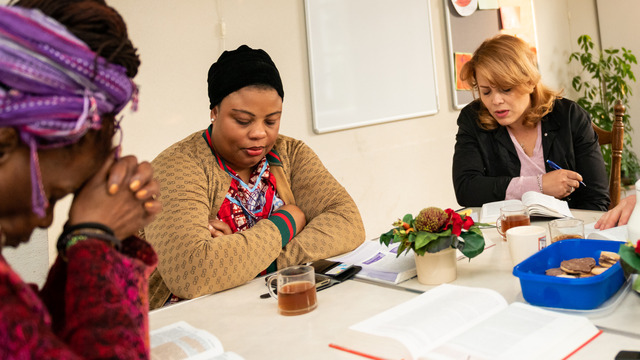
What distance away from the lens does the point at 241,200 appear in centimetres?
172

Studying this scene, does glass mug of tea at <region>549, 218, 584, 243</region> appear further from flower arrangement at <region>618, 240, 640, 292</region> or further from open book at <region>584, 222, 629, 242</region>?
flower arrangement at <region>618, 240, 640, 292</region>

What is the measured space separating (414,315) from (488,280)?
0.34 metres

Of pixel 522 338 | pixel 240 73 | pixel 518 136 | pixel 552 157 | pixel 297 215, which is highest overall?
pixel 240 73

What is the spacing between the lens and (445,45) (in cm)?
404

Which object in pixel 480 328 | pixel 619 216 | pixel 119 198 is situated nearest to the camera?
pixel 119 198

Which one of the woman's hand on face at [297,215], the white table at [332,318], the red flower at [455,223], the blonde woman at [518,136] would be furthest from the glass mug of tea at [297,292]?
the blonde woman at [518,136]

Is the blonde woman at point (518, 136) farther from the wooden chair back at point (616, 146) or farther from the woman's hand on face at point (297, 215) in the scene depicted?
the woman's hand on face at point (297, 215)

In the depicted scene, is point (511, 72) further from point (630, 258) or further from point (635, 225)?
point (630, 258)

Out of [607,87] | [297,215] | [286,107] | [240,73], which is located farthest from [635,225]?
[607,87]

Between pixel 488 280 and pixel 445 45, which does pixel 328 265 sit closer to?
pixel 488 280

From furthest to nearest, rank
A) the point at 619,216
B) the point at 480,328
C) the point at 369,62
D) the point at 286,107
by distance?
the point at 369,62 → the point at 286,107 → the point at 619,216 → the point at 480,328

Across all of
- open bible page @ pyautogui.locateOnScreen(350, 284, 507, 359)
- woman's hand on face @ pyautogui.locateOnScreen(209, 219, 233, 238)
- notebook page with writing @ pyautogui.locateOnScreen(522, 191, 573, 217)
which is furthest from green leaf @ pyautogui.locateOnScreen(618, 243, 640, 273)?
woman's hand on face @ pyautogui.locateOnScreen(209, 219, 233, 238)

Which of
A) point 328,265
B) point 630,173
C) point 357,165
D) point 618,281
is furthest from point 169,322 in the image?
point 630,173

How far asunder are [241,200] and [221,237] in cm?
31
